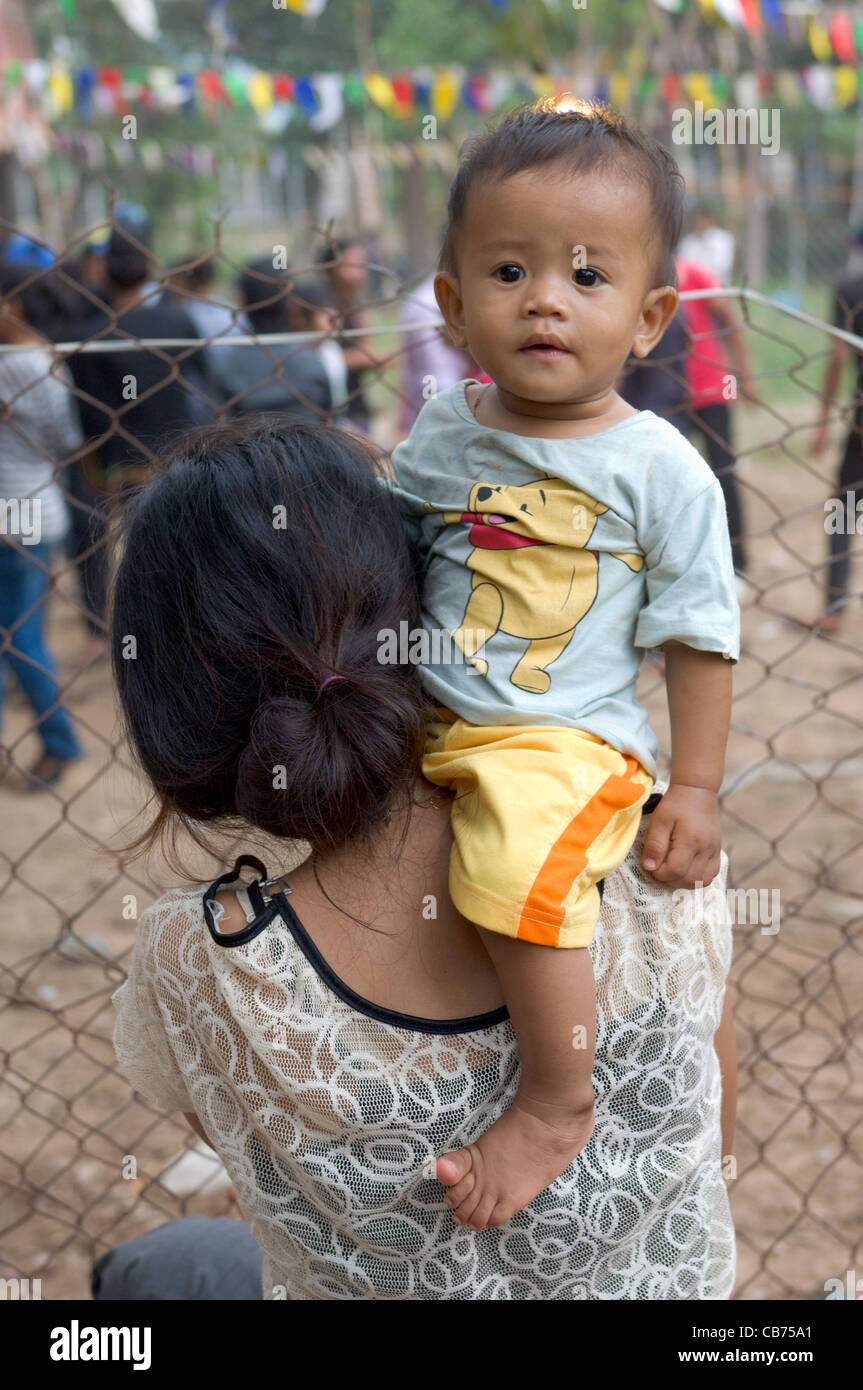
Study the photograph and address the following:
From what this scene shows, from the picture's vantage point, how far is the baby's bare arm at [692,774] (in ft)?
3.78

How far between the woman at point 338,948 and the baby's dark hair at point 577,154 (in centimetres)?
29

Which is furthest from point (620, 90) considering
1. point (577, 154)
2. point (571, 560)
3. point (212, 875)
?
point (571, 560)

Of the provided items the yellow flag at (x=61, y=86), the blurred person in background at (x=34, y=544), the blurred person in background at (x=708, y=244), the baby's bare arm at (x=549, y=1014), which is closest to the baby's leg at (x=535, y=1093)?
the baby's bare arm at (x=549, y=1014)

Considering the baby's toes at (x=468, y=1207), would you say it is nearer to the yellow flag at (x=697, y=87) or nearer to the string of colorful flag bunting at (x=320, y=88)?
the string of colorful flag bunting at (x=320, y=88)

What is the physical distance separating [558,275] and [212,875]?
215 centimetres

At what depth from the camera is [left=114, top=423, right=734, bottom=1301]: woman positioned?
3.40ft

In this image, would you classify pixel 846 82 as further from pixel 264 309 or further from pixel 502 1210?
pixel 502 1210

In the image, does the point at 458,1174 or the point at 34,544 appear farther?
the point at 34,544

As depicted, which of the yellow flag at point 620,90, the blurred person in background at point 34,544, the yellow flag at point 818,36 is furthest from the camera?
the yellow flag at point 620,90

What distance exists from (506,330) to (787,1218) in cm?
184

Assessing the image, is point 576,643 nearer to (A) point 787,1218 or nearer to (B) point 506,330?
(B) point 506,330

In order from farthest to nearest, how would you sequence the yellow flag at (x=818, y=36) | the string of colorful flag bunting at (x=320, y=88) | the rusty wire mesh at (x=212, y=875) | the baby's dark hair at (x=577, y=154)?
1. the string of colorful flag bunting at (x=320, y=88)
2. the yellow flag at (x=818, y=36)
3. the rusty wire mesh at (x=212, y=875)
4. the baby's dark hair at (x=577, y=154)

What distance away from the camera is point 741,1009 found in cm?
294

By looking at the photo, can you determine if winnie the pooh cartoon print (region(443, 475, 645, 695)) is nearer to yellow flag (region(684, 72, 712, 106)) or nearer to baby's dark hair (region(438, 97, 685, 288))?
baby's dark hair (region(438, 97, 685, 288))
